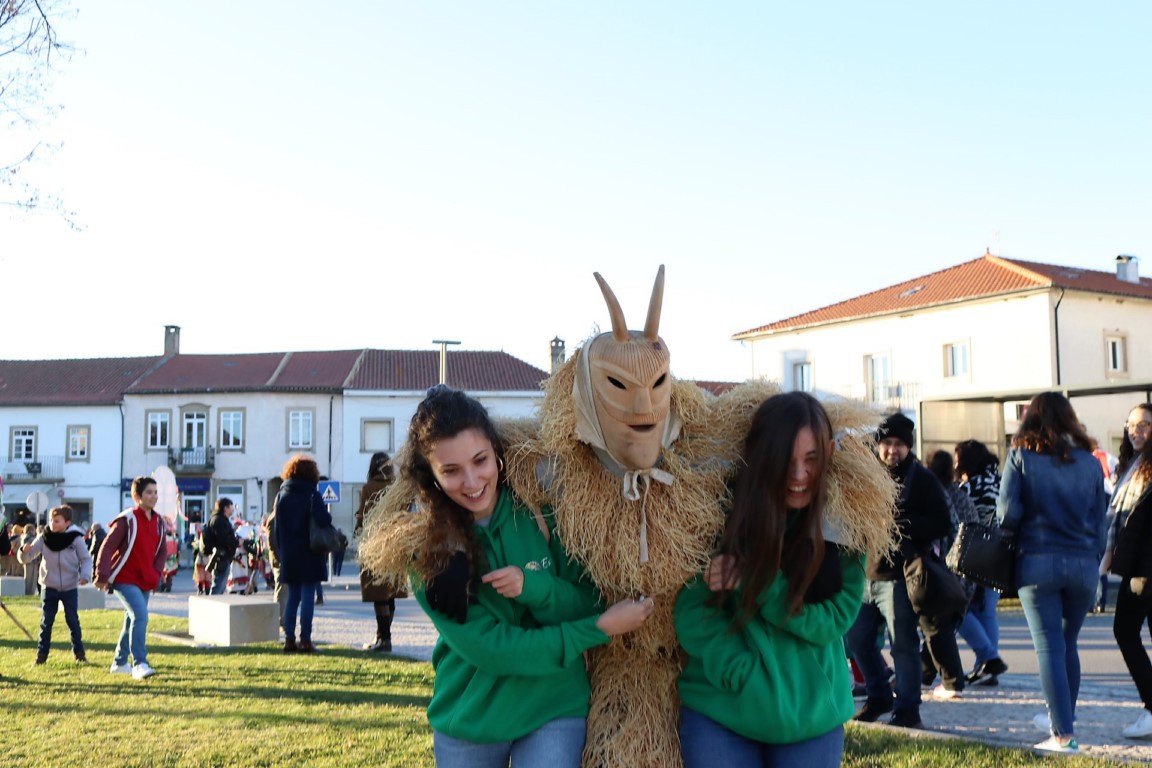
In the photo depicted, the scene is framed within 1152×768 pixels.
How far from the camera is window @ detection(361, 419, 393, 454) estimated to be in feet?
142

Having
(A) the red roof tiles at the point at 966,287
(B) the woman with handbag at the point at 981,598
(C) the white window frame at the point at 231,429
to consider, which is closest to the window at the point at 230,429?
(C) the white window frame at the point at 231,429

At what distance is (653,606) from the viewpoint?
3215 mm

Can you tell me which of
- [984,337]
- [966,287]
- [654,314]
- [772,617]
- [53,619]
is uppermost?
[966,287]

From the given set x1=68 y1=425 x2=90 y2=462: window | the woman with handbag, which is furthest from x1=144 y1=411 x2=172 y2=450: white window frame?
the woman with handbag

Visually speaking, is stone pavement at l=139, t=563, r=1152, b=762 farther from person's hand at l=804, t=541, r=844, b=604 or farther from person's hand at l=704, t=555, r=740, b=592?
person's hand at l=704, t=555, r=740, b=592

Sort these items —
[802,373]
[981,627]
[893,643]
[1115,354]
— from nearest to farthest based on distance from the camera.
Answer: [893,643] < [981,627] < [1115,354] < [802,373]

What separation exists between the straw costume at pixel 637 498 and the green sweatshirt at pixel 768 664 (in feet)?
0.42

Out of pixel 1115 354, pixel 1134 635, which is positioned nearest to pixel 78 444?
pixel 1115 354

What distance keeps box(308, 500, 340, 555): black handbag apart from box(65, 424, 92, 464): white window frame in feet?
125

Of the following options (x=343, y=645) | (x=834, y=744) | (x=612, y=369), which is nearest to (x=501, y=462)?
(x=612, y=369)

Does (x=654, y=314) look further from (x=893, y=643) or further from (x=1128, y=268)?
(x=1128, y=268)

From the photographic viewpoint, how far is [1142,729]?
6.13 meters

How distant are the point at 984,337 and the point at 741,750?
33.9 metres

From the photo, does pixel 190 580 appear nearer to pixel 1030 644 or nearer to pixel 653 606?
pixel 1030 644
